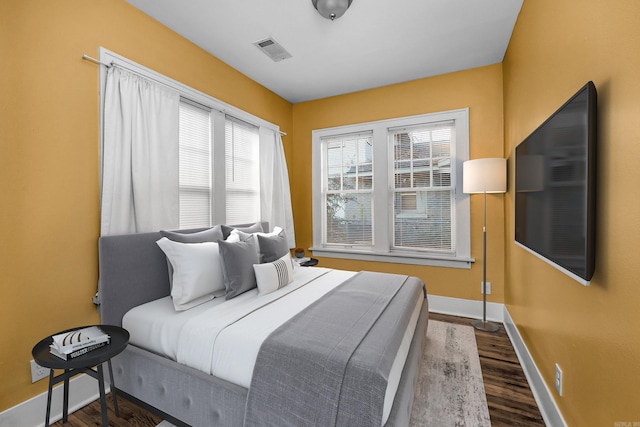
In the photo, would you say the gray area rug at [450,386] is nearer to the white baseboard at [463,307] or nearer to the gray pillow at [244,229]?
the white baseboard at [463,307]

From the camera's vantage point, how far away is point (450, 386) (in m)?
2.05

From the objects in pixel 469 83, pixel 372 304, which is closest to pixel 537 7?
pixel 469 83

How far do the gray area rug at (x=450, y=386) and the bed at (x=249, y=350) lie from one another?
0.98ft

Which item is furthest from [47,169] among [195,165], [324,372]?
A: [324,372]

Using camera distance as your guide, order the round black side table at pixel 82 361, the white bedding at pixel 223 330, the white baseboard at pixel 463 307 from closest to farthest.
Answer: the round black side table at pixel 82 361, the white bedding at pixel 223 330, the white baseboard at pixel 463 307

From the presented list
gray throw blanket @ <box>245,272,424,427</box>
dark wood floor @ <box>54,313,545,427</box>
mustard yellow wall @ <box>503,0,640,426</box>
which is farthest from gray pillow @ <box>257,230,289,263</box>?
mustard yellow wall @ <box>503,0,640,426</box>

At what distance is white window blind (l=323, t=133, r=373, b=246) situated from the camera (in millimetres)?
3984

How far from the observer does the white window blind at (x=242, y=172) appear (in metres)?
3.26

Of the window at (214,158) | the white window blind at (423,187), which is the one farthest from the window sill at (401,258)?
the window at (214,158)

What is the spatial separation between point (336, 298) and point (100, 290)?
5.33ft

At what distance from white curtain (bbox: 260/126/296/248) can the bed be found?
160 centimetres

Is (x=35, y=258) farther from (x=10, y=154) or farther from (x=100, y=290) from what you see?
(x=10, y=154)

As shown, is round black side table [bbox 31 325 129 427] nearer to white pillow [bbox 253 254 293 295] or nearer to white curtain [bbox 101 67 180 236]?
white curtain [bbox 101 67 180 236]

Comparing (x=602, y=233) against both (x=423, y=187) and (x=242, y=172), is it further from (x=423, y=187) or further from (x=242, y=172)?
(x=242, y=172)
